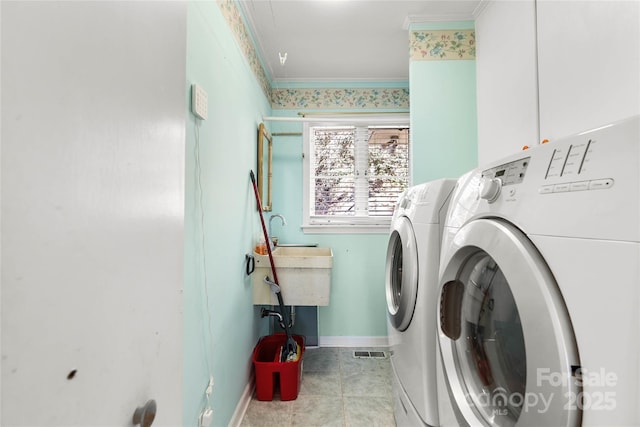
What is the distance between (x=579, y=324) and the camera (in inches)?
15.6

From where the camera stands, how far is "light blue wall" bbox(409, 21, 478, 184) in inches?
67.8

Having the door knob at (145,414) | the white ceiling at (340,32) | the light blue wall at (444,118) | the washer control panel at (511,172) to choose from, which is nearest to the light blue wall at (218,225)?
the white ceiling at (340,32)

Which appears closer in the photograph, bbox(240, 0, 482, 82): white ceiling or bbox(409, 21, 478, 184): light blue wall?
bbox(240, 0, 482, 82): white ceiling

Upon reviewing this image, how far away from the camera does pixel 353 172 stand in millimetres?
2449

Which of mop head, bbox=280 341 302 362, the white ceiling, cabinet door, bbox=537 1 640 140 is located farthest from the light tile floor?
the white ceiling

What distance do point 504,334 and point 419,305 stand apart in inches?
12.6

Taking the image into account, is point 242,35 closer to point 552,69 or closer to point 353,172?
point 353,172

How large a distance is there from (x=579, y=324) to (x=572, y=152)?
28cm

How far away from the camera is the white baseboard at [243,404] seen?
139cm

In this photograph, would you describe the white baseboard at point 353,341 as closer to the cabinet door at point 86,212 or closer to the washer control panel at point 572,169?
the cabinet door at point 86,212

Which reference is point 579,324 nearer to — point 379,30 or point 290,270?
point 290,270

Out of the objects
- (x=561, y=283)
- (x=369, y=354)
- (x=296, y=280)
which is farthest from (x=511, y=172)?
(x=369, y=354)

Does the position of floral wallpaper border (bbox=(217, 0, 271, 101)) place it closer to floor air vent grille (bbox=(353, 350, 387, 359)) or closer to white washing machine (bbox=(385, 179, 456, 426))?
white washing machine (bbox=(385, 179, 456, 426))

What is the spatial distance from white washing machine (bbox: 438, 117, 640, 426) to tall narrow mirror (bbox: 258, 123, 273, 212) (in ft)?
5.12
